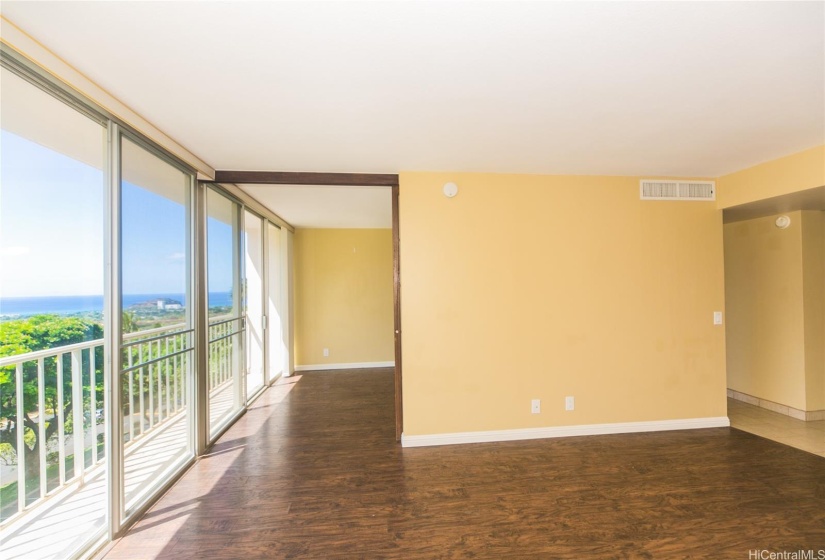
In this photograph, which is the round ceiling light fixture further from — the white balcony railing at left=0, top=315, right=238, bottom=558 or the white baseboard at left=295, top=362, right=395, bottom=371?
the white balcony railing at left=0, top=315, right=238, bottom=558

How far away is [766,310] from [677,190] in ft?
6.28

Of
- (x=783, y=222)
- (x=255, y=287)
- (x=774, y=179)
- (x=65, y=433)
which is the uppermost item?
(x=774, y=179)

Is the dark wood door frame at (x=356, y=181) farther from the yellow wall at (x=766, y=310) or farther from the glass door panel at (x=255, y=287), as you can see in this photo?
the yellow wall at (x=766, y=310)

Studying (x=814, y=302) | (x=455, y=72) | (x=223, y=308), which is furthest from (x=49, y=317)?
(x=814, y=302)

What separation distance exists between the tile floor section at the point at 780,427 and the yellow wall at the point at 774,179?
2.18m

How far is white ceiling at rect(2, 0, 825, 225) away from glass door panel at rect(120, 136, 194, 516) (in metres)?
0.39

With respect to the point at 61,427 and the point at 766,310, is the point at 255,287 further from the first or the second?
the point at 766,310

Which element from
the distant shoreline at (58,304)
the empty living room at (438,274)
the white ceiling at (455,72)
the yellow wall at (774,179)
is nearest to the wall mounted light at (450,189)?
the empty living room at (438,274)

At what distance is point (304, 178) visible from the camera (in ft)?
9.78

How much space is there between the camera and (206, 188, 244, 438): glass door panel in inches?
120

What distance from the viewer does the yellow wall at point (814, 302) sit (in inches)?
131

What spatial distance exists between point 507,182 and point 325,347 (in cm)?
420

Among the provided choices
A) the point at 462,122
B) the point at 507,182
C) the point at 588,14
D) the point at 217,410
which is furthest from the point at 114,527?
the point at 507,182

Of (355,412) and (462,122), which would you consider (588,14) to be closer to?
(462,122)
